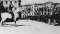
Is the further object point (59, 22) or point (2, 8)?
point (2, 8)

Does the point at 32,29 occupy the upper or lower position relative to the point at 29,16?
lower

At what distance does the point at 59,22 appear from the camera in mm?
1170

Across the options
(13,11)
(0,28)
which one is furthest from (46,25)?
(0,28)

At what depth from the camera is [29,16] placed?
1.26 m

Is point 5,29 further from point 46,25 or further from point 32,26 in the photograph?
point 46,25

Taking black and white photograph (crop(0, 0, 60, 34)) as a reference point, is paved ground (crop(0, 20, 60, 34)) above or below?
below

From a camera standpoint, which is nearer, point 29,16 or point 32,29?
point 32,29

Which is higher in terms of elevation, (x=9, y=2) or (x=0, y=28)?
(x=9, y=2)

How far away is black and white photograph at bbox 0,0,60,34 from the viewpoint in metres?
1.15

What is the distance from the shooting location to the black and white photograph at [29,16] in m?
1.15

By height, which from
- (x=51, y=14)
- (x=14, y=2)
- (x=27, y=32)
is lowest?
(x=27, y=32)

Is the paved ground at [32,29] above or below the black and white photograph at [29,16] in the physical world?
below

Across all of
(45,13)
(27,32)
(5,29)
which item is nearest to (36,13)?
(45,13)

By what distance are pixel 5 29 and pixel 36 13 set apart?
0.41 m
